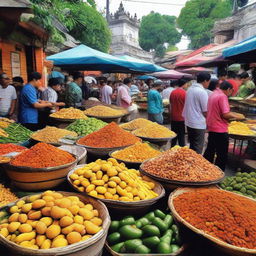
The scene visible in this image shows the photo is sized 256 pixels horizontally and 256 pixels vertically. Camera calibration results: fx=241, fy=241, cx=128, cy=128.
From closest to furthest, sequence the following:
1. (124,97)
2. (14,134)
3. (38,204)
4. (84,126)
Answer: (38,204) → (14,134) → (84,126) → (124,97)

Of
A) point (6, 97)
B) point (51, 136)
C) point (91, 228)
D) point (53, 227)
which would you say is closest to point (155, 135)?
point (51, 136)

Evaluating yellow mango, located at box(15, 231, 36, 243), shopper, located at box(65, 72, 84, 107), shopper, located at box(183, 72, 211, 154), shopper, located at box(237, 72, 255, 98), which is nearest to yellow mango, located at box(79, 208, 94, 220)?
yellow mango, located at box(15, 231, 36, 243)

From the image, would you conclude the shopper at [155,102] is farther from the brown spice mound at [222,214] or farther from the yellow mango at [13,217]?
the yellow mango at [13,217]

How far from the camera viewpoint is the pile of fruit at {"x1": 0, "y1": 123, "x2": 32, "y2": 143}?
3.41 meters

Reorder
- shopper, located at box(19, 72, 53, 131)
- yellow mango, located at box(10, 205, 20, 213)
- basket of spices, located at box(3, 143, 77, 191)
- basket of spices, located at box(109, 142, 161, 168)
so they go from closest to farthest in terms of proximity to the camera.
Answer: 1. yellow mango, located at box(10, 205, 20, 213)
2. basket of spices, located at box(3, 143, 77, 191)
3. basket of spices, located at box(109, 142, 161, 168)
4. shopper, located at box(19, 72, 53, 131)

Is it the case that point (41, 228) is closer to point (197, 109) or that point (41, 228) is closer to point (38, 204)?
point (38, 204)

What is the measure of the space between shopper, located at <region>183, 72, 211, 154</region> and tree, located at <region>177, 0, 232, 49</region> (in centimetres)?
3232

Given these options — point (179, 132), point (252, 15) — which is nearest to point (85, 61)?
point (179, 132)

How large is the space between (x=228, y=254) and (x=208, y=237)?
168 mm

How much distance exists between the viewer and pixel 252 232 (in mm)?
1728

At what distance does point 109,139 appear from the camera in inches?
135

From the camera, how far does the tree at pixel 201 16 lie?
32.8 meters

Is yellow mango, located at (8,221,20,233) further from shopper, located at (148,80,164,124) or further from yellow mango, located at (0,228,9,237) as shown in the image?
shopper, located at (148,80,164,124)

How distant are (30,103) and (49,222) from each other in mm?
3361
